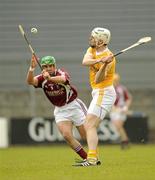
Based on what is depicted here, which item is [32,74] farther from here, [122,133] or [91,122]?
[122,133]

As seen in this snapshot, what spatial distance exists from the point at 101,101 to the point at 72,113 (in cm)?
75

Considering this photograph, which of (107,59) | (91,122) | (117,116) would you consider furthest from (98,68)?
(117,116)

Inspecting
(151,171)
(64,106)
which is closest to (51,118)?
(64,106)

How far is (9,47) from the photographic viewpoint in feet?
85.1

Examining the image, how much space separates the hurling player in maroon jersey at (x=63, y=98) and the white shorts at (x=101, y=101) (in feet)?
1.89

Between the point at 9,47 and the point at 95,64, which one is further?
the point at 9,47

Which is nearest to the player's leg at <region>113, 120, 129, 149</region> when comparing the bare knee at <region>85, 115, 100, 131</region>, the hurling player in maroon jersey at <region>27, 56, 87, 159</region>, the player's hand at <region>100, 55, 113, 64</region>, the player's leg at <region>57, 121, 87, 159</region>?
the hurling player in maroon jersey at <region>27, 56, 87, 159</region>

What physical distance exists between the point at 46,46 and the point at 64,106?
12.9 meters

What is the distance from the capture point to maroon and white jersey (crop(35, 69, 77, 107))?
12966 millimetres

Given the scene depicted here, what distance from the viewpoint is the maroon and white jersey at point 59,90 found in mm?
12966

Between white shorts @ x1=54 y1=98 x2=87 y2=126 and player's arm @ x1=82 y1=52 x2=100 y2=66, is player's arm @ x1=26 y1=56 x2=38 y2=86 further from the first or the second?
player's arm @ x1=82 y1=52 x2=100 y2=66

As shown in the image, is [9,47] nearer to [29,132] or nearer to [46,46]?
[46,46]

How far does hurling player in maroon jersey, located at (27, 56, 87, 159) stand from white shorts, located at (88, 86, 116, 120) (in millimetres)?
576

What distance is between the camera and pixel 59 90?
13062mm
